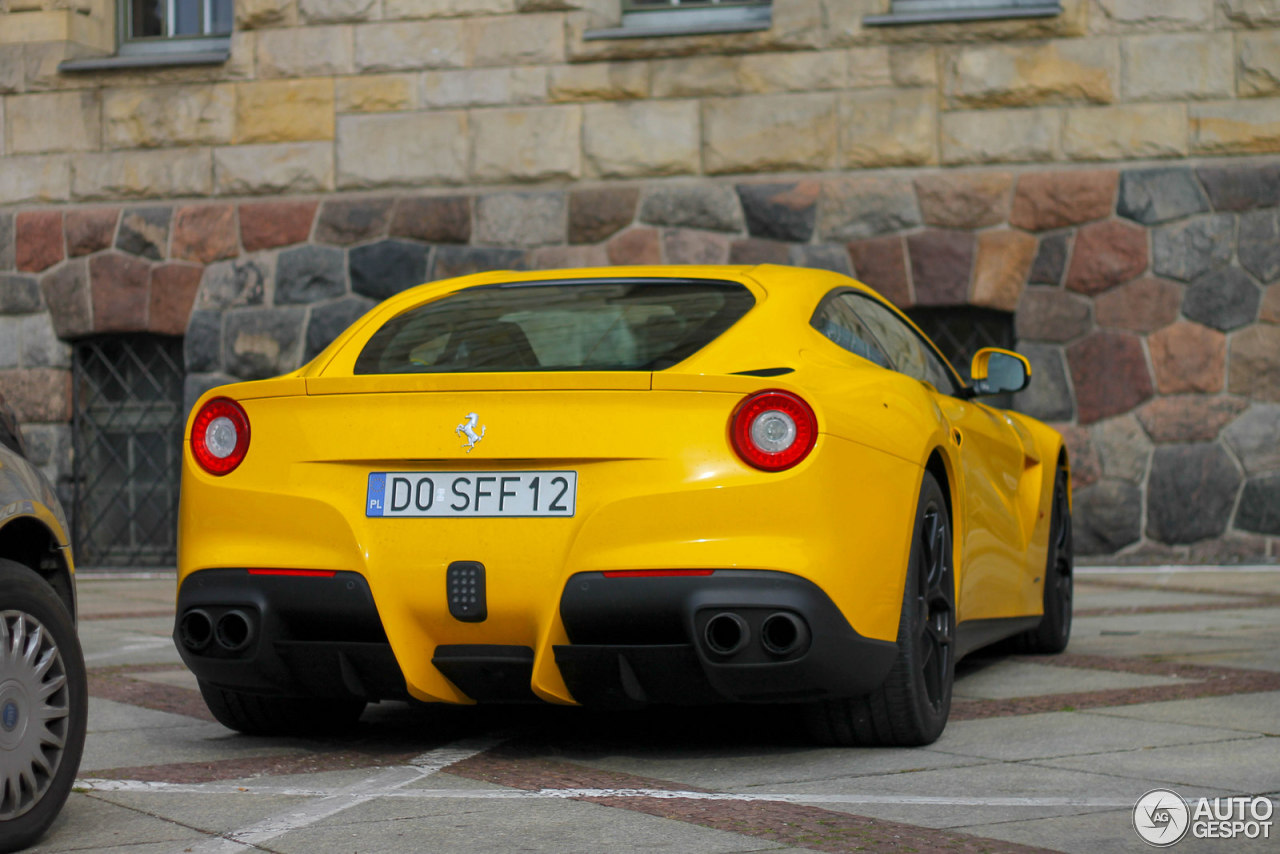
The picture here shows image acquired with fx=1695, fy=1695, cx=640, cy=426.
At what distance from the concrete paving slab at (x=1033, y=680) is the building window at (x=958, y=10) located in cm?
557

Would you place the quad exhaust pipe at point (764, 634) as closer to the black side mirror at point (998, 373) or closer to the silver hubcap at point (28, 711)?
the silver hubcap at point (28, 711)

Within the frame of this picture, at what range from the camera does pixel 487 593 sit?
13.7ft

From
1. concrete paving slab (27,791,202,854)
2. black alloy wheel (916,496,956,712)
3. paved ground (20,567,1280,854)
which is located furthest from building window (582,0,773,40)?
concrete paving slab (27,791,202,854)

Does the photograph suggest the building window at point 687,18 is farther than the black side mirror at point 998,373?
Yes

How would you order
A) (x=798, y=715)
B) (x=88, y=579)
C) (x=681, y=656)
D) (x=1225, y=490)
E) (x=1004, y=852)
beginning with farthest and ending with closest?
(x=88, y=579) → (x=1225, y=490) → (x=798, y=715) → (x=681, y=656) → (x=1004, y=852)

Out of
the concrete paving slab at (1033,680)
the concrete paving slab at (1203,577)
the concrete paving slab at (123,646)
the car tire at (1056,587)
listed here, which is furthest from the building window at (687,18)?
the concrete paving slab at (1033,680)

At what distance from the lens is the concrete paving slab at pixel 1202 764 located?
396 centimetres

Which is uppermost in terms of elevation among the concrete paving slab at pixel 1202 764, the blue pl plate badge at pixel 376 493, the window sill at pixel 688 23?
the window sill at pixel 688 23

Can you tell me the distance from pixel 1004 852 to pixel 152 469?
9896mm

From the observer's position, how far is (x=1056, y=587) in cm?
676

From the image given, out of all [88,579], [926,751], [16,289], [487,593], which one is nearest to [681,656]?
[487,593]

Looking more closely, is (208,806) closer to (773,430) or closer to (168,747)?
(168,747)

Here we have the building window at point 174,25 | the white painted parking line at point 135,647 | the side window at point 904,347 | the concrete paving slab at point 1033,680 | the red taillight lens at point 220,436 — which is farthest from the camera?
the building window at point 174,25

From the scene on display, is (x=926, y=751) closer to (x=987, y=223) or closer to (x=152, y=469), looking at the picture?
(x=987, y=223)
